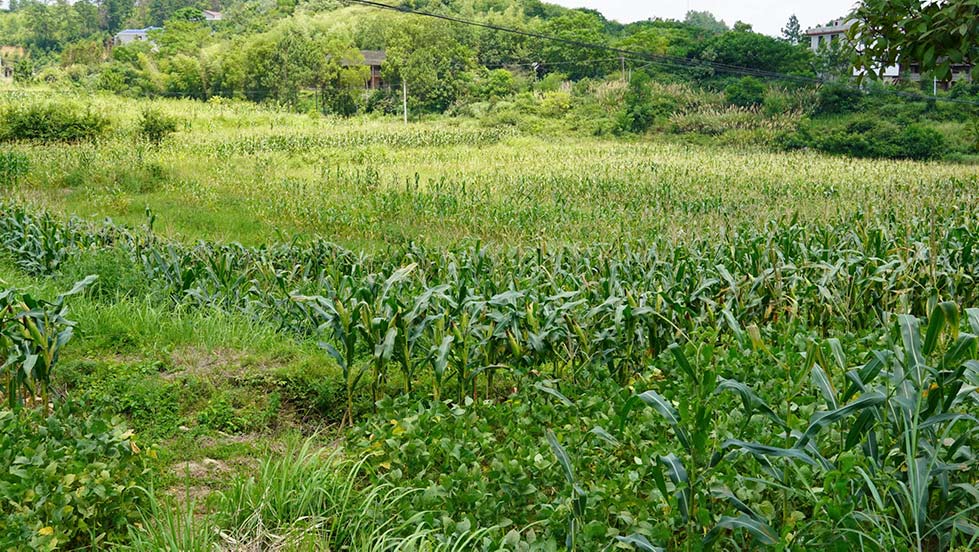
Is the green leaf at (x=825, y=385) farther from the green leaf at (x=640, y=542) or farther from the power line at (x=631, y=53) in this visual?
the power line at (x=631, y=53)

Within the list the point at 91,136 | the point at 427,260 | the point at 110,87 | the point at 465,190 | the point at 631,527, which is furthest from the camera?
the point at 110,87

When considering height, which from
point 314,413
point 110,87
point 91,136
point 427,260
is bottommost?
point 314,413

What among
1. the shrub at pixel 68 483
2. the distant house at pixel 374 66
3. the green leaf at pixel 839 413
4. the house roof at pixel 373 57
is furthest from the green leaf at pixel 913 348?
the house roof at pixel 373 57

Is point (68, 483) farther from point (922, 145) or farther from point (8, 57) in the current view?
point (8, 57)

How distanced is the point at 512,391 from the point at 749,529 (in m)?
2.65

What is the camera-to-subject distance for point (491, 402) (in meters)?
4.41

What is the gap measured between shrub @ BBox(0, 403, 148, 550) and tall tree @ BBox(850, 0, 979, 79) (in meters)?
5.05

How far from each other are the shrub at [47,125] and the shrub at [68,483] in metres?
23.8

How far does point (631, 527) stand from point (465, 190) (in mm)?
13417

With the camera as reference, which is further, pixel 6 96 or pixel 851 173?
pixel 6 96

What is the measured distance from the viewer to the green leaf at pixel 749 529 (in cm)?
261

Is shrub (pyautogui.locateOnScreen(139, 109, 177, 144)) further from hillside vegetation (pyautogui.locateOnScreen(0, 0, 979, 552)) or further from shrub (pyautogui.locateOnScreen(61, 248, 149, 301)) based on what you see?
shrub (pyautogui.locateOnScreen(61, 248, 149, 301))

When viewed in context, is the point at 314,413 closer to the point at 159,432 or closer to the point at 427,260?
the point at 159,432

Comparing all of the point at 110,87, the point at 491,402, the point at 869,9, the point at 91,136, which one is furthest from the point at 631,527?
the point at 110,87
